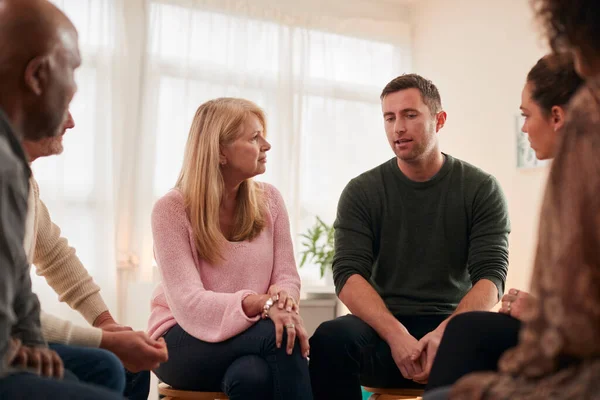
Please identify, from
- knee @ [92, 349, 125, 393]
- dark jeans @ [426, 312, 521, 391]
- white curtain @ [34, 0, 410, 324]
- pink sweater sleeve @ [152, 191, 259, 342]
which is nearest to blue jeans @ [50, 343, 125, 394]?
knee @ [92, 349, 125, 393]

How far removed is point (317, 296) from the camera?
430 cm

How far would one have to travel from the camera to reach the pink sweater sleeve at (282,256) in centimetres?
206

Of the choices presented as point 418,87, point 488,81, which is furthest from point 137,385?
point 488,81

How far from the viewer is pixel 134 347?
148 cm

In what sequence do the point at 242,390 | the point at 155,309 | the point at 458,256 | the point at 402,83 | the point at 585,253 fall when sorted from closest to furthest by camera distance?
the point at 585,253 → the point at 242,390 → the point at 155,309 → the point at 458,256 → the point at 402,83

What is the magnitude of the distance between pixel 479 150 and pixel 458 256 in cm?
244

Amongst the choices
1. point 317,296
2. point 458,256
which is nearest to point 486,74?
point 317,296

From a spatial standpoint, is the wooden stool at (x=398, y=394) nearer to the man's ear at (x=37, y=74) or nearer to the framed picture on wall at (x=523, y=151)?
the man's ear at (x=37, y=74)

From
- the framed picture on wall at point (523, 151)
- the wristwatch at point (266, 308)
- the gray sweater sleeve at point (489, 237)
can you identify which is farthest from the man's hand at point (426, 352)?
the framed picture on wall at point (523, 151)

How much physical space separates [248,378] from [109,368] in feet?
1.41

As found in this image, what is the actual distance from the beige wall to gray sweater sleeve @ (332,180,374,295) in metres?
1.92

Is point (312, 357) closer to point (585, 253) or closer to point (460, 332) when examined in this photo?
point (460, 332)

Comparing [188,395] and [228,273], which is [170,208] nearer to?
[228,273]

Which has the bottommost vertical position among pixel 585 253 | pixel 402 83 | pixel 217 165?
pixel 585 253
